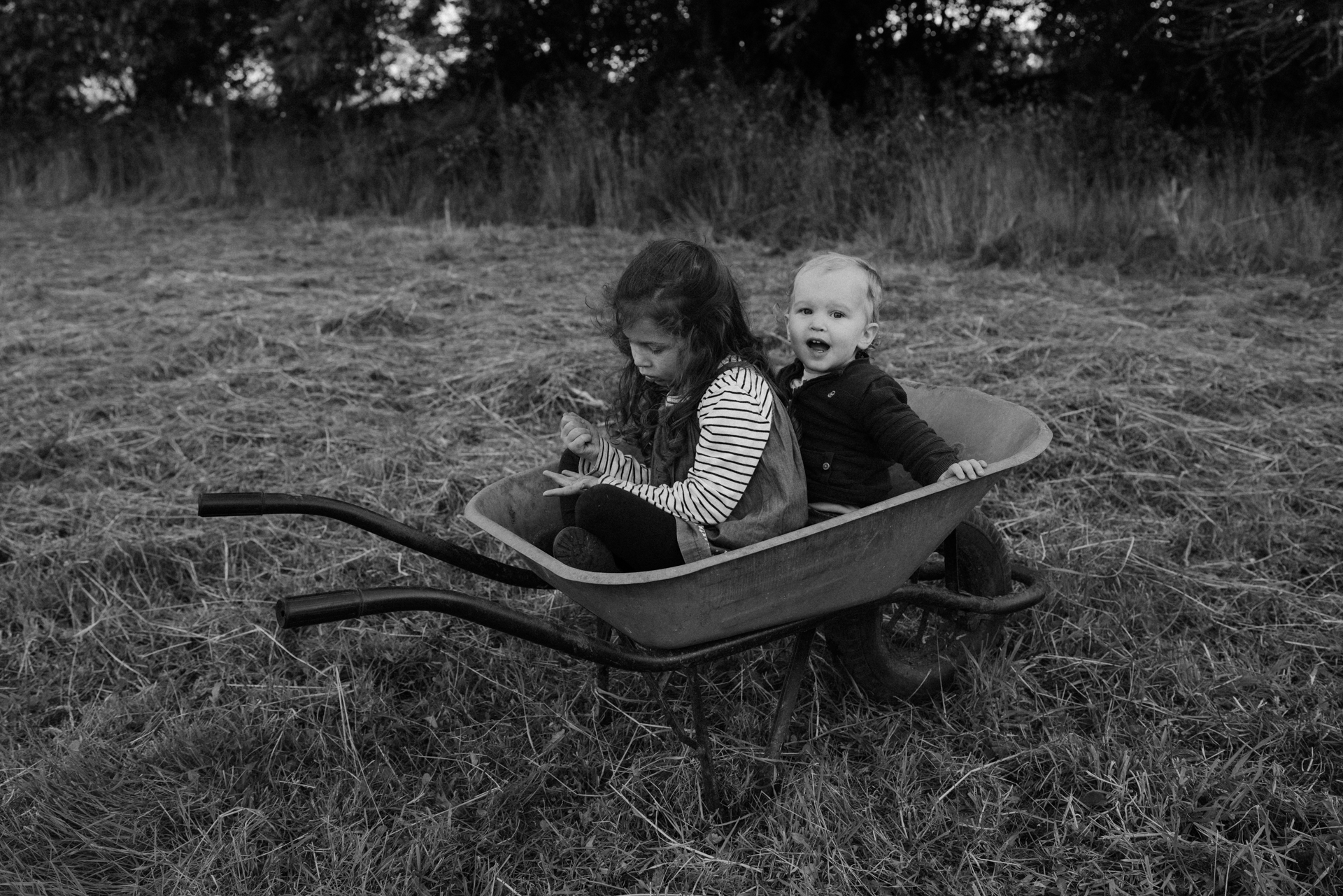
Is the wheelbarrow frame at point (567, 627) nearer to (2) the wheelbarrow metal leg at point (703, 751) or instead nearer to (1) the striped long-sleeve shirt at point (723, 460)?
(2) the wheelbarrow metal leg at point (703, 751)

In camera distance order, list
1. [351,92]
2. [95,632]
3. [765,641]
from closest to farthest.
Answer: [765,641] → [95,632] → [351,92]

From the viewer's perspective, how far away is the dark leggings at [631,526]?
207cm

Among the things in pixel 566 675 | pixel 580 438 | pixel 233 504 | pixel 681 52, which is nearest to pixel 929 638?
pixel 566 675

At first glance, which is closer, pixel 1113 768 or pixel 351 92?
pixel 1113 768

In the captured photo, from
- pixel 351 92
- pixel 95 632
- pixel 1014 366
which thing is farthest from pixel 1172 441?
pixel 351 92

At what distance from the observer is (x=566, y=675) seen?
2619 mm

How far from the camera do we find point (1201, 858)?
195 centimetres

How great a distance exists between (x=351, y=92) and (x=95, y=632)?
10154mm

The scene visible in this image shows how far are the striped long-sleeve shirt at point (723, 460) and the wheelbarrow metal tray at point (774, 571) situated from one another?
24cm

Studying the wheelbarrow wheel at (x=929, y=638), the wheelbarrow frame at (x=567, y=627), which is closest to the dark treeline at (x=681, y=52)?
the wheelbarrow wheel at (x=929, y=638)

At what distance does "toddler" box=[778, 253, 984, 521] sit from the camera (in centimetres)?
219

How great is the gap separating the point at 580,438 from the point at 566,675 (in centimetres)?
65

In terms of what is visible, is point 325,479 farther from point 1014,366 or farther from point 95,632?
point 1014,366

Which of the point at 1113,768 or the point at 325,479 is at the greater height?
the point at 325,479
